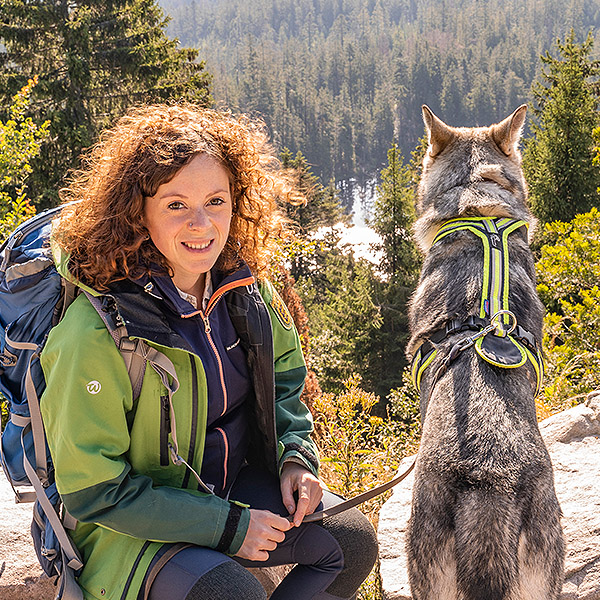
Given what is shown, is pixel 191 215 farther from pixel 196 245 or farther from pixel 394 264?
pixel 394 264

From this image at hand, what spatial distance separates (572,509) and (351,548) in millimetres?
1869

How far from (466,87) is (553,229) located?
124 m

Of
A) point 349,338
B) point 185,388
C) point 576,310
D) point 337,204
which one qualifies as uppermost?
point 185,388

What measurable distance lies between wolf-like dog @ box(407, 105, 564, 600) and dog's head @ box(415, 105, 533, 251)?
0.32 meters

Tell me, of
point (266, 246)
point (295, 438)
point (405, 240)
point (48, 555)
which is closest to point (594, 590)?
point (295, 438)

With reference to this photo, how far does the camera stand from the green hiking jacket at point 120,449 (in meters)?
2.00

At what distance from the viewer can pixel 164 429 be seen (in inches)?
86.0

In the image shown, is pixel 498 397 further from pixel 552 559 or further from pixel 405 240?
pixel 405 240

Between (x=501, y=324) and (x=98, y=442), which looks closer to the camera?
(x=98, y=442)

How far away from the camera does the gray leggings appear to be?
2068 mm

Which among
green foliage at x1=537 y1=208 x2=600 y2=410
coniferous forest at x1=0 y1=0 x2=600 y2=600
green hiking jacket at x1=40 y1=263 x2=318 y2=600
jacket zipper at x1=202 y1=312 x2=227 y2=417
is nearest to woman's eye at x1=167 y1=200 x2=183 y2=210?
green hiking jacket at x1=40 y1=263 x2=318 y2=600

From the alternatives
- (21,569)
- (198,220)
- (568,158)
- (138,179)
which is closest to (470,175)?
(198,220)

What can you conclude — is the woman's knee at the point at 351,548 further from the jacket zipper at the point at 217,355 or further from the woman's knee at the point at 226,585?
the jacket zipper at the point at 217,355

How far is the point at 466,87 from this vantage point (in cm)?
12350
